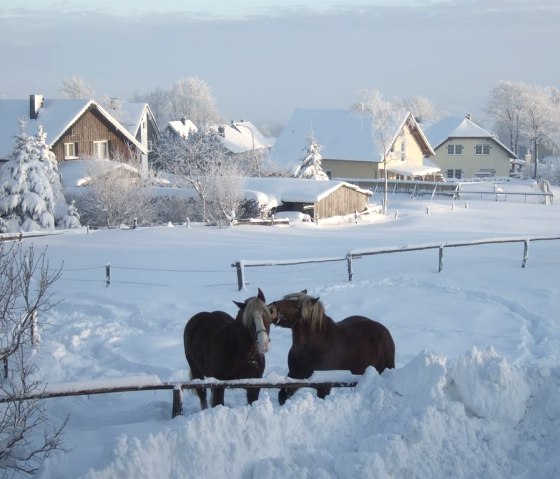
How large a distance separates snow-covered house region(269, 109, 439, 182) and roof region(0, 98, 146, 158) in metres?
16.6

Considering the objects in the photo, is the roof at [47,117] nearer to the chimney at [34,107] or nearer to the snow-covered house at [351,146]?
the chimney at [34,107]

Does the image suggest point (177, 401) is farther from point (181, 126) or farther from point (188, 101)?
point (188, 101)

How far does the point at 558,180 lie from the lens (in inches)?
2660

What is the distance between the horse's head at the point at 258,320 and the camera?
7.83m

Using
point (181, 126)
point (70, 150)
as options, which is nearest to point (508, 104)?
point (181, 126)

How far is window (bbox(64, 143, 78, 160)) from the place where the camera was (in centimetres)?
4506

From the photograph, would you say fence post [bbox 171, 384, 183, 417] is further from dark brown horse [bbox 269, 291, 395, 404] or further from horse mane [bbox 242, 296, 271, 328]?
dark brown horse [bbox 269, 291, 395, 404]

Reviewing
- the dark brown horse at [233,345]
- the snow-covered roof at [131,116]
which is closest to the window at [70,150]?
the snow-covered roof at [131,116]

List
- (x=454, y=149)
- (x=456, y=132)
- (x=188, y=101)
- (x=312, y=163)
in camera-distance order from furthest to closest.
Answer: (x=188, y=101) → (x=454, y=149) → (x=456, y=132) → (x=312, y=163)

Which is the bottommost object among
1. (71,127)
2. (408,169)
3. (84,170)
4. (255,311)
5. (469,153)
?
(255,311)

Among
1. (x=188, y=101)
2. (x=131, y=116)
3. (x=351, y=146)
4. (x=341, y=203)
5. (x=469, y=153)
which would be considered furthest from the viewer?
(x=188, y=101)

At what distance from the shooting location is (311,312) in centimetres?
834

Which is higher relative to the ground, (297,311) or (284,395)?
(297,311)

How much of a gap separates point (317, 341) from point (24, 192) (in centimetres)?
2616
